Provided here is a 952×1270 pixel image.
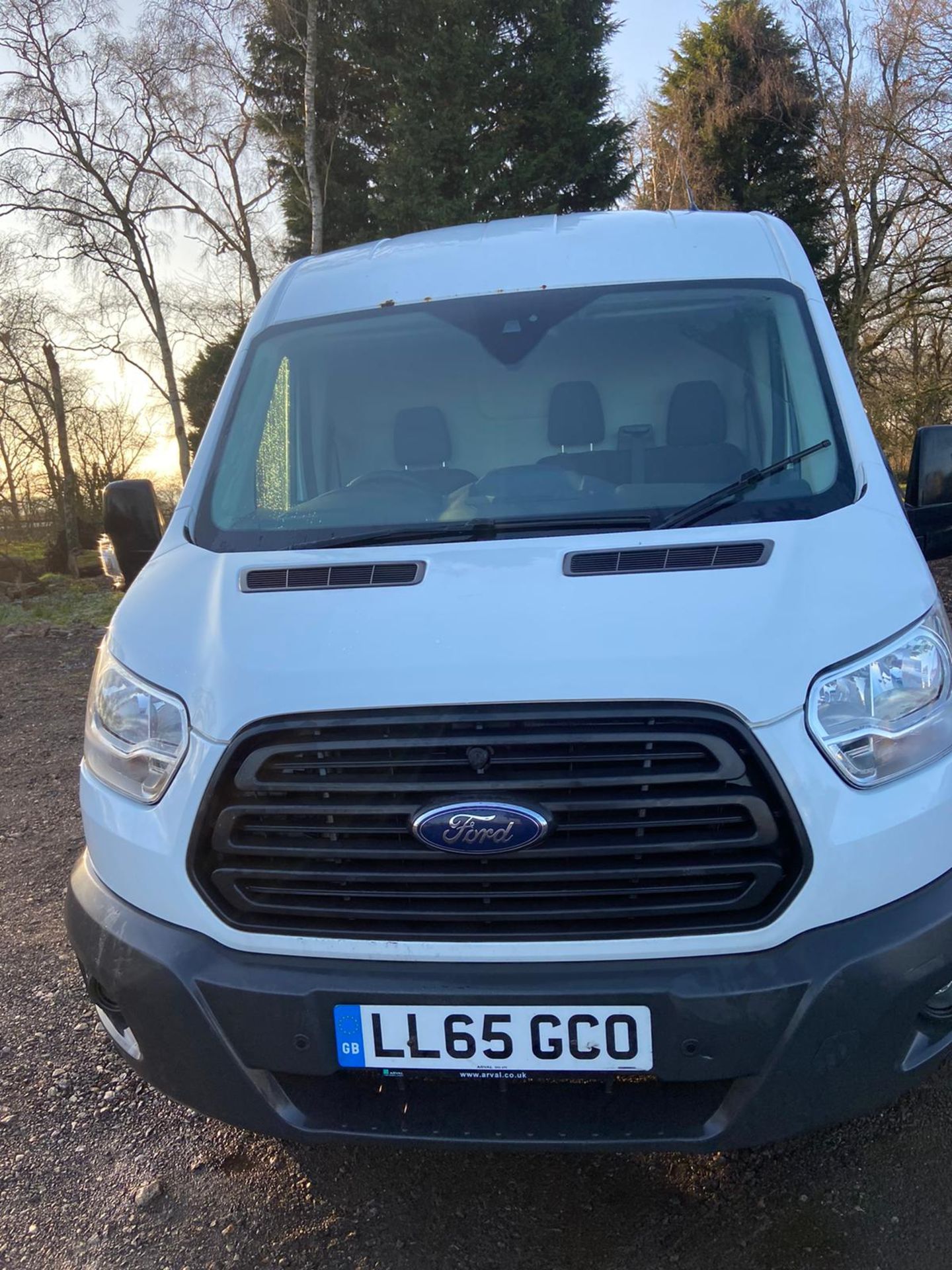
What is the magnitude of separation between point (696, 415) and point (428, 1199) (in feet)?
7.28

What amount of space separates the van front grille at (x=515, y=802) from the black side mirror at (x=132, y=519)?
4.59 ft

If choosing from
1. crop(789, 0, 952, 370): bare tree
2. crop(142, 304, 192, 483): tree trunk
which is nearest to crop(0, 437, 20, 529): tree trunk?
crop(142, 304, 192, 483): tree trunk

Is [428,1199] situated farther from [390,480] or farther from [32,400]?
[32,400]

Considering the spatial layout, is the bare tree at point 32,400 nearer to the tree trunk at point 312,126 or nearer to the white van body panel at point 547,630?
the tree trunk at point 312,126

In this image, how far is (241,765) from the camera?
204cm

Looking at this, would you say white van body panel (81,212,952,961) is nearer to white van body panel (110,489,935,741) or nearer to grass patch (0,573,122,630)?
white van body panel (110,489,935,741)

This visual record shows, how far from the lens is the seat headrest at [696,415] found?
2.95 metres

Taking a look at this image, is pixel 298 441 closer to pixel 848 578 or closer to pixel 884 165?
pixel 848 578

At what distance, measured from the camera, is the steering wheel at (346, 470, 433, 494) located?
2821mm

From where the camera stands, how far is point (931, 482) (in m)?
3.04

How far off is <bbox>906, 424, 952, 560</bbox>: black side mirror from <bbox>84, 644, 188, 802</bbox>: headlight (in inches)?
85.2

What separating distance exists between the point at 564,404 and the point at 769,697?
1503mm

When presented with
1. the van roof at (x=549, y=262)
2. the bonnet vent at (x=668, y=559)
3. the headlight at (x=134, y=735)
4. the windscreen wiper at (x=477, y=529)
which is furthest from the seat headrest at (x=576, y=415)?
the headlight at (x=134, y=735)

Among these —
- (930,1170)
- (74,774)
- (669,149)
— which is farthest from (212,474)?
(669,149)
